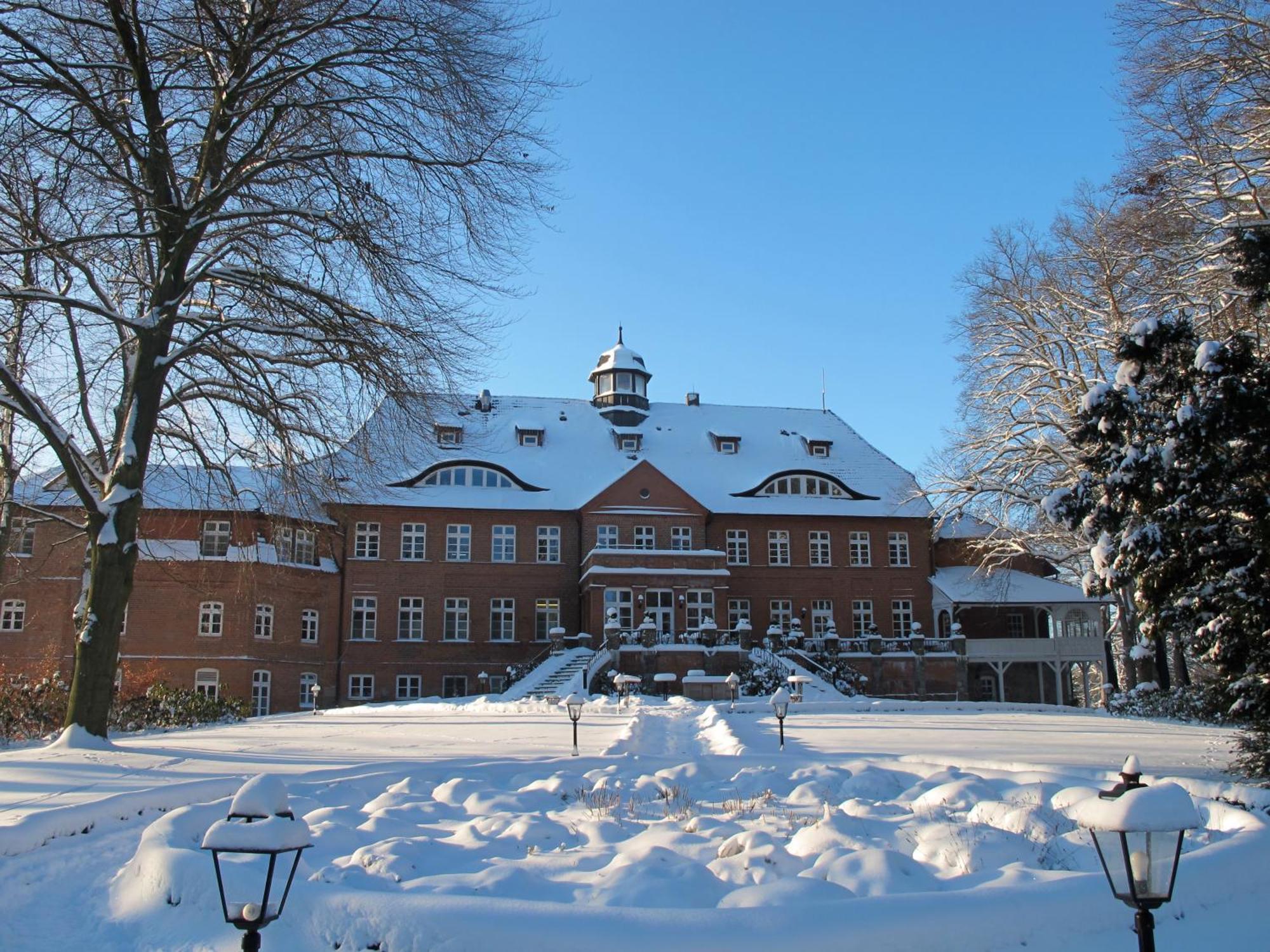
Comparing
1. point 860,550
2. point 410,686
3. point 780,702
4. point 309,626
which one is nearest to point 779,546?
point 860,550

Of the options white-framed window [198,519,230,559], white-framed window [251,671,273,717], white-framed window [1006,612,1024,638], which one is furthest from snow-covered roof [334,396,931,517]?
white-framed window [251,671,273,717]

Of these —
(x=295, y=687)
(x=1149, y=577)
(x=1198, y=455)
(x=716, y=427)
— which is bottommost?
(x=295, y=687)

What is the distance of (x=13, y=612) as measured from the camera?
1432 inches

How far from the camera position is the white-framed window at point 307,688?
3822 cm

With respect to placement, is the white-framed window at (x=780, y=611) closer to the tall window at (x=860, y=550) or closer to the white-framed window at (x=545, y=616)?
the tall window at (x=860, y=550)

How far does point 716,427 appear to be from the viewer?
1873 inches

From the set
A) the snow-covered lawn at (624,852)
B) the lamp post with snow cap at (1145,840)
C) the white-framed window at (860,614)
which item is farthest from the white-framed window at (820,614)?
the lamp post with snow cap at (1145,840)

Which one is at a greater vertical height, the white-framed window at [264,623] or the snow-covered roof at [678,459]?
the snow-covered roof at [678,459]

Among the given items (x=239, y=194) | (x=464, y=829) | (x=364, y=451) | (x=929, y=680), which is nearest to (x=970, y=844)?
(x=464, y=829)

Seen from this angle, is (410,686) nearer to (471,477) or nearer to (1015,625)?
(471,477)

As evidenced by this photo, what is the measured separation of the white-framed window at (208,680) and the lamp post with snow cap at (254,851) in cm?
3391

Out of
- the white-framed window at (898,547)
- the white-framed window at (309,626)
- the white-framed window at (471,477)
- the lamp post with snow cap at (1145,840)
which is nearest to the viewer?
the lamp post with snow cap at (1145,840)

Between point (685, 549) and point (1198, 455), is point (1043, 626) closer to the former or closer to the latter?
point (685, 549)

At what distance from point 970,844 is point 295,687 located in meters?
34.7
